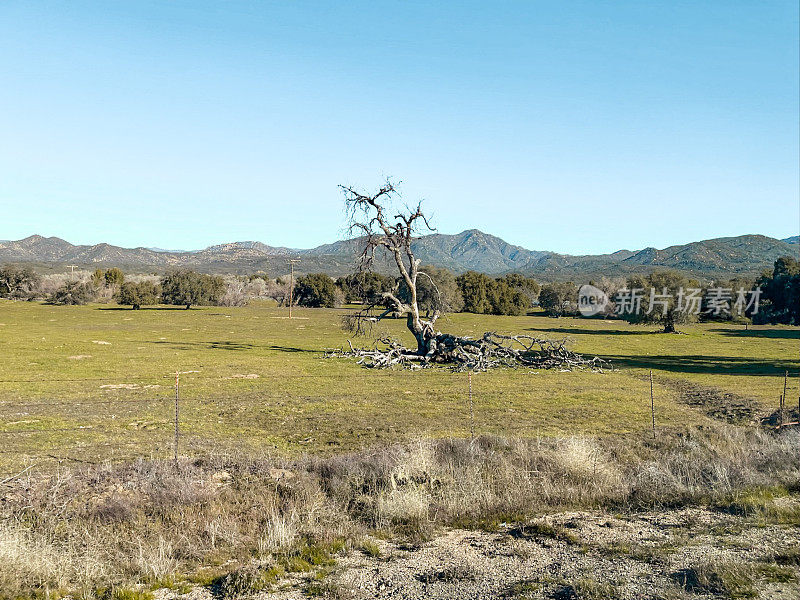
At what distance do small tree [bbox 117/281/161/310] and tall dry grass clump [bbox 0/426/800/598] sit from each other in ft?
291

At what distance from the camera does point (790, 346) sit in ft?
148

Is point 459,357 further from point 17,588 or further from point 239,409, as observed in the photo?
point 17,588

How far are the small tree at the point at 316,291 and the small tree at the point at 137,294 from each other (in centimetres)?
2538

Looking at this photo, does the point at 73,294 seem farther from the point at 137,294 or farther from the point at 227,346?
the point at 227,346

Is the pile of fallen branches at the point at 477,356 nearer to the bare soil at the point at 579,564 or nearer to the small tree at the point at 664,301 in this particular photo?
the bare soil at the point at 579,564

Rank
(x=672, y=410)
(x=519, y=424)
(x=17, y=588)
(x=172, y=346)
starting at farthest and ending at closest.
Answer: (x=172, y=346) < (x=672, y=410) < (x=519, y=424) < (x=17, y=588)

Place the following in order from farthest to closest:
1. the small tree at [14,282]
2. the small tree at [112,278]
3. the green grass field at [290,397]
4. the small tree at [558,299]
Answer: the small tree at [14,282] < the small tree at [112,278] < the small tree at [558,299] < the green grass field at [290,397]

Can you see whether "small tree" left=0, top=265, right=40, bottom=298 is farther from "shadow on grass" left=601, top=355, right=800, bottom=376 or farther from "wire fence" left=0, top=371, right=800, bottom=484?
"shadow on grass" left=601, top=355, right=800, bottom=376

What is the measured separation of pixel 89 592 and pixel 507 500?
5.58m

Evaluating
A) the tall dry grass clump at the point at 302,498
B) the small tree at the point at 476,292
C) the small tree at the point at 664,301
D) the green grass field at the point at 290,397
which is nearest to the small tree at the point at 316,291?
the small tree at the point at 476,292

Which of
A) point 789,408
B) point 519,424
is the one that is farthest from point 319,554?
point 789,408

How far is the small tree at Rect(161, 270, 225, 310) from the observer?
97.4 meters

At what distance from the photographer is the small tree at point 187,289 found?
97438 mm

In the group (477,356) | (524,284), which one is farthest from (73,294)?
(477,356)
